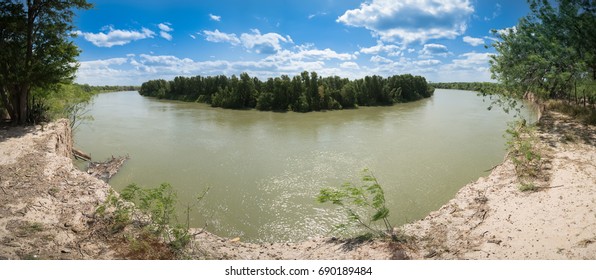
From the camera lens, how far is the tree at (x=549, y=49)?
13.5m

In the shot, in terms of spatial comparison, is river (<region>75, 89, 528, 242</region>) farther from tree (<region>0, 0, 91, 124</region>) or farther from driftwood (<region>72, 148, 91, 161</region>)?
tree (<region>0, 0, 91, 124</region>)

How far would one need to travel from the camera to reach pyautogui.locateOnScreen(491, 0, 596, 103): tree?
13.5m

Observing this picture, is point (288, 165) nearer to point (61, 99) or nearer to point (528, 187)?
point (528, 187)

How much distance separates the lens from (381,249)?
7.08 meters

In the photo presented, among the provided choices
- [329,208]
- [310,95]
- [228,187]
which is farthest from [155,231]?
[310,95]

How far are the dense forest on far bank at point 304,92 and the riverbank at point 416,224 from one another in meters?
48.1

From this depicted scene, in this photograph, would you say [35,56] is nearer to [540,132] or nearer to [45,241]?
[45,241]

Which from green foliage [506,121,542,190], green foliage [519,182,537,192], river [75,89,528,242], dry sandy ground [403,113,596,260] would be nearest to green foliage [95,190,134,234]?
river [75,89,528,242]

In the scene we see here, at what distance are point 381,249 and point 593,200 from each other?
5.49 metres

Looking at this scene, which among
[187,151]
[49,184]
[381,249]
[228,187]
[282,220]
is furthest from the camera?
[187,151]

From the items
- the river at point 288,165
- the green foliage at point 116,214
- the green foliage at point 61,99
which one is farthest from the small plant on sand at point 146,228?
the green foliage at point 61,99

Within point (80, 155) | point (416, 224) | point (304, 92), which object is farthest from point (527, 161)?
point (304, 92)

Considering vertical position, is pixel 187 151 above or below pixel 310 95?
below

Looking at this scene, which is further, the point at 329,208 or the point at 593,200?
the point at 329,208
